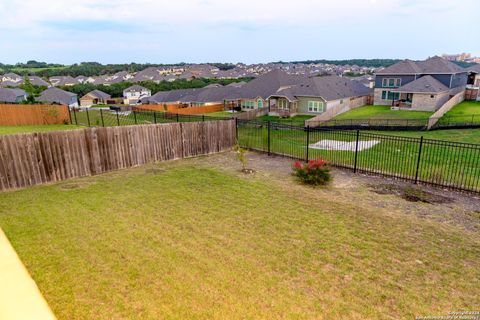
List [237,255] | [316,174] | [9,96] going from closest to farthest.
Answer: [237,255] → [316,174] → [9,96]

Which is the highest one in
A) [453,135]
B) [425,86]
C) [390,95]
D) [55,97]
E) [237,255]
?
[425,86]

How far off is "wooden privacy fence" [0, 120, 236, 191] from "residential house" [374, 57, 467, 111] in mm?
30019

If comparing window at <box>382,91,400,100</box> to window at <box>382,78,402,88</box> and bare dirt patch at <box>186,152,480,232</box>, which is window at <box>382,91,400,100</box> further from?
bare dirt patch at <box>186,152,480,232</box>

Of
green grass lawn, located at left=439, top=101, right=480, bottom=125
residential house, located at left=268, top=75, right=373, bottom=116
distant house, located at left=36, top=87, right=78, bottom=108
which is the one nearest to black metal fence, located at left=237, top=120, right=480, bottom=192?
green grass lawn, located at left=439, top=101, right=480, bottom=125

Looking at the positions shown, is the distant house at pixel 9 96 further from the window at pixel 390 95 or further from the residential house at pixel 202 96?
the window at pixel 390 95

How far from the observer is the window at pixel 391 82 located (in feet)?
135

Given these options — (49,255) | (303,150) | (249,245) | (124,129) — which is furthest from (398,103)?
(49,255)

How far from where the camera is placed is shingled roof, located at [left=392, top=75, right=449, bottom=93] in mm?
35375

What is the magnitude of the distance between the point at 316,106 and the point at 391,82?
1153 cm

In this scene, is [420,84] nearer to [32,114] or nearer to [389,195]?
[389,195]

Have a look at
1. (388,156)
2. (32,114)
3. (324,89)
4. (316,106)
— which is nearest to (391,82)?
(324,89)

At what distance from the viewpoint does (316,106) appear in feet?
129

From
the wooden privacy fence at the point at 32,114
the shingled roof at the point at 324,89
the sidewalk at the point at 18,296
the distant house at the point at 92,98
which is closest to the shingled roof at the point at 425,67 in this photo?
the shingled roof at the point at 324,89

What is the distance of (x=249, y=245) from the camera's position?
20.1 ft
